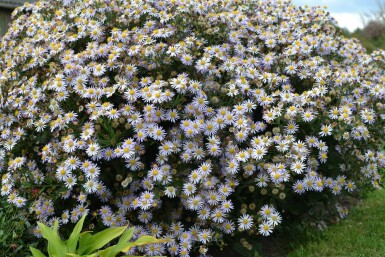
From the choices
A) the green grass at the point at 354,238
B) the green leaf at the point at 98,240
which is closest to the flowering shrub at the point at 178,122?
the green leaf at the point at 98,240

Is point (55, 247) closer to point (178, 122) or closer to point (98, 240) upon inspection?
point (98, 240)

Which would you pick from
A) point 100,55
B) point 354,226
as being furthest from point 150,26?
point 354,226

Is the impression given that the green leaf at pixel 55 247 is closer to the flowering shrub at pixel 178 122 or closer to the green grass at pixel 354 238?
the flowering shrub at pixel 178 122

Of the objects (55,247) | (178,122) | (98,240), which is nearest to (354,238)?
(178,122)

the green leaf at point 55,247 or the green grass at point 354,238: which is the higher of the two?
the green leaf at point 55,247

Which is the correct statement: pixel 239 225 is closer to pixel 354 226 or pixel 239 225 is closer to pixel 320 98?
pixel 320 98
